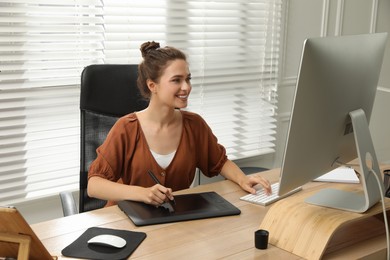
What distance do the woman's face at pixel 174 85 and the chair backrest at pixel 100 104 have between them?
16 cm

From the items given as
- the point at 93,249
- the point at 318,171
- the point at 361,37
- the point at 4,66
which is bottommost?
the point at 93,249

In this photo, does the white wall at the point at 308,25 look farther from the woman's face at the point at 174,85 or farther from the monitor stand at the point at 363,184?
the monitor stand at the point at 363,184

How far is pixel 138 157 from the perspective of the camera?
6.75 ft

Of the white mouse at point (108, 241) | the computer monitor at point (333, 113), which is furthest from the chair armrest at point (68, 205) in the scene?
the computer monitor at point (333, 113)

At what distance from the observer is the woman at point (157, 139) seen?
2.04 meters

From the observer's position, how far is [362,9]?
390 cm

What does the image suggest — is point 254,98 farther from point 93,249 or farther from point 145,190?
point 93,249

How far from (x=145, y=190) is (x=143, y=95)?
49 centimetres

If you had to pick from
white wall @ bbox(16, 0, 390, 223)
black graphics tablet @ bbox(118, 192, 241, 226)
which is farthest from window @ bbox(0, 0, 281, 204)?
black graphics tablet @ bbox(118, 192, 241, 226)

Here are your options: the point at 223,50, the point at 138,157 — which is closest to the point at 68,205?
the point at 138,157

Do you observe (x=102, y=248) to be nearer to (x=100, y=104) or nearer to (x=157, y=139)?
(x=157, y=139)

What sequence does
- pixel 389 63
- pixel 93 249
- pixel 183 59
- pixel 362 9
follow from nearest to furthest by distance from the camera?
pixel 93 249, pixel 183 59, pixel 362 9, pixel 389 63

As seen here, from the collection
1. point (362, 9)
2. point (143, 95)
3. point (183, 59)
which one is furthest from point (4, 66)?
point (362, 9)

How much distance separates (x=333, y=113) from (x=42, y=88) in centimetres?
155
